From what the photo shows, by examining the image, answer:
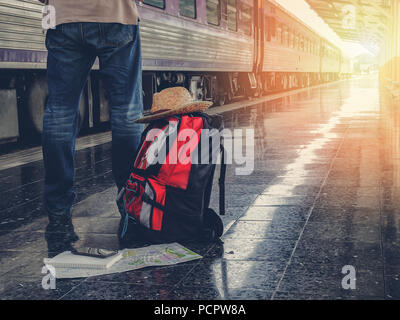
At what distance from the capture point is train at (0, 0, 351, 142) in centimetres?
601

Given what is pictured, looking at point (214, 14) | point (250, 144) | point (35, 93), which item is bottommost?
point (250, 144)

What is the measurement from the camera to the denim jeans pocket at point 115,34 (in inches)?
131

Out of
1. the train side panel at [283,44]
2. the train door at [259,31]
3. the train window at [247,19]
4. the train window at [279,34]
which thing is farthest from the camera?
the train window at [279,34]

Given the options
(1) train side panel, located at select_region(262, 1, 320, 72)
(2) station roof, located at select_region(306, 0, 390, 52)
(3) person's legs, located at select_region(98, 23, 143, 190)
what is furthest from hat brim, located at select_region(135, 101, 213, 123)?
(2) station roof, located at select_region(306, 0, 390, 52)

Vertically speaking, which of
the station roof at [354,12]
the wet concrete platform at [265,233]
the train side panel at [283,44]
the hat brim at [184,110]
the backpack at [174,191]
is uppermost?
the station roof at [354,12]

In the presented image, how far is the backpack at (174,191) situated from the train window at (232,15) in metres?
11.7

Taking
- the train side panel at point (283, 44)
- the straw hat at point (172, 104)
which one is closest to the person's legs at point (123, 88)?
the straw hat at point (172, 104)

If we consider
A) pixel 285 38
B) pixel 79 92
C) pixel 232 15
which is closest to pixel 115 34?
pixel 79 92

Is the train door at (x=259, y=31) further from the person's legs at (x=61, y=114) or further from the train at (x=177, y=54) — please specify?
the person's legs at (x=61, y=114)

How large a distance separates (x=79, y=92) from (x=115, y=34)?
16.0 inches

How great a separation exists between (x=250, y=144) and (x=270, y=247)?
421 centimetres

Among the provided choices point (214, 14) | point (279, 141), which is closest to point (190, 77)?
point (214, 14)
